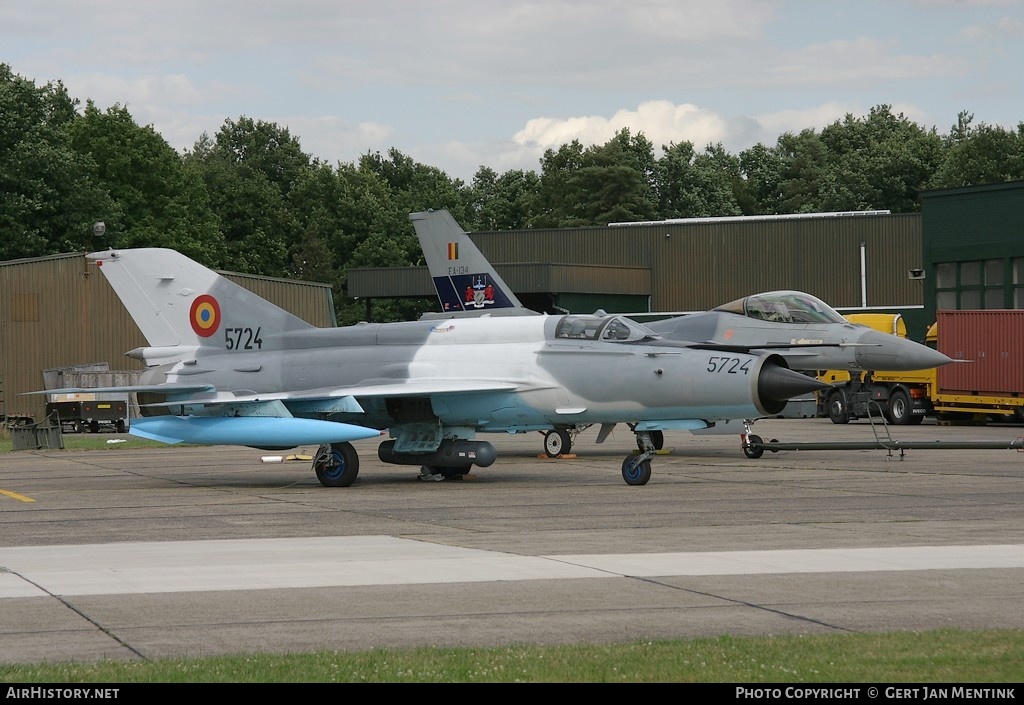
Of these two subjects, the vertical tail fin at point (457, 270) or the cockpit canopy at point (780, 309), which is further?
the vertical tail fin at point (457, 270)

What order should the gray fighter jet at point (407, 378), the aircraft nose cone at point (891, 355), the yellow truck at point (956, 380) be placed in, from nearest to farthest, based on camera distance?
the gray fighter jet at point (407, 378) < the aircraft nose cone at point (891, 355) < the yellow truck at point (956, 380)

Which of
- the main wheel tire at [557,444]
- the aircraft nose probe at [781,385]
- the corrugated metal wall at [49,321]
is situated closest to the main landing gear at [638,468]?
the aircraft nose probe at [781,385]

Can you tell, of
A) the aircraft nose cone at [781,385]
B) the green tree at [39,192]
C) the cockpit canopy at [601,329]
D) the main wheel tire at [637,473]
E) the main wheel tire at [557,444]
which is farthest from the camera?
the green tree at [39,192]

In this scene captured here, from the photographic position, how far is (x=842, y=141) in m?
114

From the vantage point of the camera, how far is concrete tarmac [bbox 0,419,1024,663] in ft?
27.6

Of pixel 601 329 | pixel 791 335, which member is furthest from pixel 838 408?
pixel 601 329

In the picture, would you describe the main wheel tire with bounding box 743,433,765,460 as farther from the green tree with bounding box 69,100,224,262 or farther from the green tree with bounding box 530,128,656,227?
the green tree with bounding box 530,128,656,227

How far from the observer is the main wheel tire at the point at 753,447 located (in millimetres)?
24675

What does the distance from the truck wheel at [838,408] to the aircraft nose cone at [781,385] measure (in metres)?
21.7

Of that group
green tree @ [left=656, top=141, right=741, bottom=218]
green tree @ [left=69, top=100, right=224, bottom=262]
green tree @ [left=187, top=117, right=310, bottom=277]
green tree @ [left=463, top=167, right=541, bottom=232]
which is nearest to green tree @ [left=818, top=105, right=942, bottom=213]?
green tree @ [left=656, top=141, right=741, bottom=218]

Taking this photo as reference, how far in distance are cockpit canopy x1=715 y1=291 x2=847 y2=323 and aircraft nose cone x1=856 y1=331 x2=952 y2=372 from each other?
2.44 ft

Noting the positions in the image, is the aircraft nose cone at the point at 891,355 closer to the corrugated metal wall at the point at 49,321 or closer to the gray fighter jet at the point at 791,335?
the gray fighter jet at the point at 791,335

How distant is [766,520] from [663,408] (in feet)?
14.3

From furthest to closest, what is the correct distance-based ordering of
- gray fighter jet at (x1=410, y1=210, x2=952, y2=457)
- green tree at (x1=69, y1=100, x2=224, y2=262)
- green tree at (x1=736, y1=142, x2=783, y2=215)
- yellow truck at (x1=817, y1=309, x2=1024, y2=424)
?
green tree at (x1=736, y1=142, x2=783, y2=215), green tree at (x1=69, y1=100, x2=224, y2=262), yellow truck at (x1=817, y1=309, x2=1024, y2=424), gray fighter jet at (x1=410, y1=210, x2=952, y2=457)
